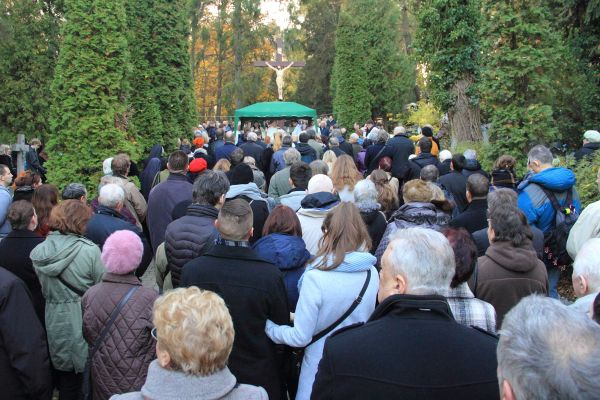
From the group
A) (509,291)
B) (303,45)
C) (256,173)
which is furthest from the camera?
(303,45)

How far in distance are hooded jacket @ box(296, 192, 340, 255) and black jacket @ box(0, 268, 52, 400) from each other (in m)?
2.31

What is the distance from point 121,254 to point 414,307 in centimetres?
216

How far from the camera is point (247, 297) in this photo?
3.75m

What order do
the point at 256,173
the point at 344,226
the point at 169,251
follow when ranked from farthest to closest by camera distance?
the point at 256,173 → the point at 169,251 → the point at 344,226

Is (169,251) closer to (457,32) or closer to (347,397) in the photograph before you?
(347,397)

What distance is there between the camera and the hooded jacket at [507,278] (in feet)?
14.1

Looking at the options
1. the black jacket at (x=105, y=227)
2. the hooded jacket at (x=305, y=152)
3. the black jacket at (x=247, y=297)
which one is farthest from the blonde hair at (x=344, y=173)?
the hooded jacket at (x=305, y=152)

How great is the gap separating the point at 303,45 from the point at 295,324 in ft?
145

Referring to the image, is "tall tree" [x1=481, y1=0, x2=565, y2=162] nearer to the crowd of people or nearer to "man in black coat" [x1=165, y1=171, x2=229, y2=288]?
the crowd of people

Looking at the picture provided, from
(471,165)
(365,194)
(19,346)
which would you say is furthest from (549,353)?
(471,165)

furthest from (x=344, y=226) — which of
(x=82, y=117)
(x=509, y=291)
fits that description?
(x=82, y=117)

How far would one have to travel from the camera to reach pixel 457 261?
3.64 meters

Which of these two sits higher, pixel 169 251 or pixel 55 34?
pixel 55 34

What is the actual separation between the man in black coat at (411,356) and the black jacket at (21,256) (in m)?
3.19
